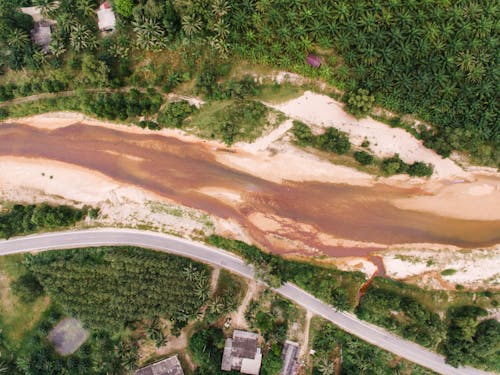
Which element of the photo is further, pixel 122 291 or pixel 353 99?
pixel 122 291

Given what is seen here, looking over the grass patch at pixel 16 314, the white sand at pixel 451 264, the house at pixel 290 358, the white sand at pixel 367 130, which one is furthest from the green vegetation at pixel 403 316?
the grass patch at pixel 16 314

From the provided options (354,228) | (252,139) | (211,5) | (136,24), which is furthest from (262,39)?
(354,228)

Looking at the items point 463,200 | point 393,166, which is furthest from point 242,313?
point 463,200

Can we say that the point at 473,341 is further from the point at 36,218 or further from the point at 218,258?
the point at 36,218

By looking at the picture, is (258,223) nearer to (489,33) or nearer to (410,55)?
(410,55)

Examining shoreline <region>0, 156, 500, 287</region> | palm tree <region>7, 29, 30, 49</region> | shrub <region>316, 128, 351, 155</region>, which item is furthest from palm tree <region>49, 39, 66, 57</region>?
shrub <region>316, 128, 351, 155</region>

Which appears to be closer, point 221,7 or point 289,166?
point 221,7
